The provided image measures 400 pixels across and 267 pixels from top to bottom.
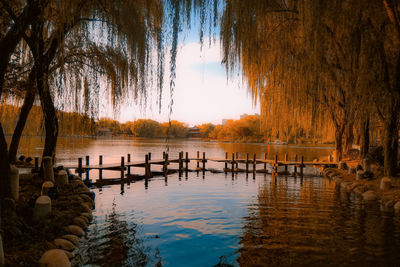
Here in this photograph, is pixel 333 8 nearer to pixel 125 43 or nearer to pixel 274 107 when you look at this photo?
pixel 125 43

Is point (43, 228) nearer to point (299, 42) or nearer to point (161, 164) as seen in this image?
point (299, 42)

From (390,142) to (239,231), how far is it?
6.46 meters

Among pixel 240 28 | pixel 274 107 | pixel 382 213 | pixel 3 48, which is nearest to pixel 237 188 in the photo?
pixel 274 107

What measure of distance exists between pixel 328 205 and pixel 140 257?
710 cm

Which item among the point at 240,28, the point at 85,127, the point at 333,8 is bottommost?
the point at 85,127

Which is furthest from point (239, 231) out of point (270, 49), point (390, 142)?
point (390, 142)

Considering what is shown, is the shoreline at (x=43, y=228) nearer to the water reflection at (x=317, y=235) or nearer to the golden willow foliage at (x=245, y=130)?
the water reflection at (x=317, y=235)

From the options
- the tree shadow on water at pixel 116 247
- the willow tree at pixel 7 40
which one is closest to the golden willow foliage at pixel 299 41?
the willow tree at pixel 7 40

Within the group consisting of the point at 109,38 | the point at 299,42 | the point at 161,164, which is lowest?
the point at 161,164

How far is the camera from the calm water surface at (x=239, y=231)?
206 inches

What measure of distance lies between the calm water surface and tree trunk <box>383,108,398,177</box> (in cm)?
163

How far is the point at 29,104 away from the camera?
304 inches

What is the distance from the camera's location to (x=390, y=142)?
9812 millimetres

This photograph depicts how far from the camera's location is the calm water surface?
5.23 m
